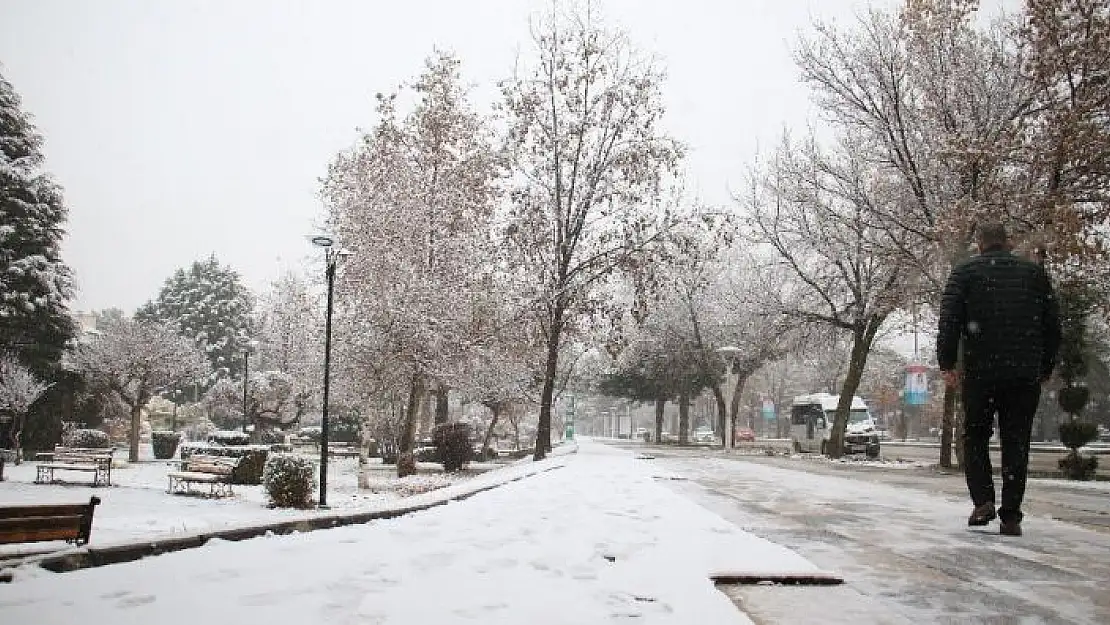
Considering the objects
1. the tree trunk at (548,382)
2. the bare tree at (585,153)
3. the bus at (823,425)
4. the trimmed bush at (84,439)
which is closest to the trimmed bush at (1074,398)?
the bare tree at (585,153)

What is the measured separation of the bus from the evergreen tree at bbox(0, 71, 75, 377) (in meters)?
32.6

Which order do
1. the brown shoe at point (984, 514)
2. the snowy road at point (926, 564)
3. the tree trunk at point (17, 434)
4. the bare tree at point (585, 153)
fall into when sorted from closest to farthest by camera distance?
the snowy road at point (926, 564) → the brown shoe at point (984, 514) → the bare tree at point (585, 153) → the tree trunk at point (17, 434)

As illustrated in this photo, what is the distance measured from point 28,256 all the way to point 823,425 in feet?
116

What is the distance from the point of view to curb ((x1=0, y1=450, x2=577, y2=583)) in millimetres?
3271

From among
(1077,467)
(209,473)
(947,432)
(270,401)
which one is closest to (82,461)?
(209,473)

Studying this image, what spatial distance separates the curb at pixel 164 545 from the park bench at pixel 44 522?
1.18 m

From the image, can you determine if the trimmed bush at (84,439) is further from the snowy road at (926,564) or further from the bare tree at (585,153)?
the snowy road at (926,564)

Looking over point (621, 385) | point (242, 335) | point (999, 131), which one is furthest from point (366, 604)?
point (242, 335)

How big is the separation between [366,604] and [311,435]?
47.9m

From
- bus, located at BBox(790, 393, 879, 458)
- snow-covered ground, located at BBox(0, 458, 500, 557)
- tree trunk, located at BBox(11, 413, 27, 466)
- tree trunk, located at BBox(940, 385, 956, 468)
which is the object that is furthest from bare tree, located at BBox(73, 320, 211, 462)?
tree trunk, located at BBox(940, 385, 956, 468)

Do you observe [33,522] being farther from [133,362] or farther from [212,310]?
[212,310]

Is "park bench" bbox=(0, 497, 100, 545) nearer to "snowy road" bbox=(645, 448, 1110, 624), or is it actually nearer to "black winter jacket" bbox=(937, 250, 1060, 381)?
"snowy road" bbox=(645, 448, 1110, 624)

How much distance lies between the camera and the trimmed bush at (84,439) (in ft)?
86.6

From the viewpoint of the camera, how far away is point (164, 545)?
3.86m
